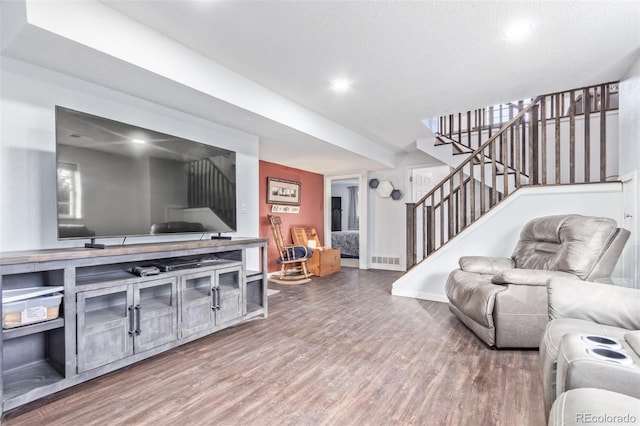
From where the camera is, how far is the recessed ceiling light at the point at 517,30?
2.24 metres

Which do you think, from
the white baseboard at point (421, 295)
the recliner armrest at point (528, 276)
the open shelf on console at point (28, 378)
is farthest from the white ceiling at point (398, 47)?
the white baseboard at point (421, 295)

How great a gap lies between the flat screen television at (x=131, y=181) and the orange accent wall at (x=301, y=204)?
7.60 feet

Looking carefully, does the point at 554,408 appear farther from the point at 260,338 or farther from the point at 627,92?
the point at 627,92

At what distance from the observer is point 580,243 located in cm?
265

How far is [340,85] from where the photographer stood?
10.5 feet

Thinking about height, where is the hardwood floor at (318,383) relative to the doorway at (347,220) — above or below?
below

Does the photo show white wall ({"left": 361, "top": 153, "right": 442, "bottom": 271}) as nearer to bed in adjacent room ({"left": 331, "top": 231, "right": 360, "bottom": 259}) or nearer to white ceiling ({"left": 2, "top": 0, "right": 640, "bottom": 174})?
bed in adjacent room ({"left": 331, "top": 231, "right": 360, "bottom": 259})

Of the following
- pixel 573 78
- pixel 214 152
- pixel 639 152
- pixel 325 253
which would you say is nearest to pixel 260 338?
pixel 214 152

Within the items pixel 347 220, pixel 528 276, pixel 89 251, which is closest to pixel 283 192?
pixel 89 251

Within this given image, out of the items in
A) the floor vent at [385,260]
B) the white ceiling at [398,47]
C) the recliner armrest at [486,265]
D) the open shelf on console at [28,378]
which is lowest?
the floor vent at [385,260]

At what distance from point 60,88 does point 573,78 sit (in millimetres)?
4420

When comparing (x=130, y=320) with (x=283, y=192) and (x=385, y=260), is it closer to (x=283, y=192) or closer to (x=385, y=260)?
(x=283, y=192)

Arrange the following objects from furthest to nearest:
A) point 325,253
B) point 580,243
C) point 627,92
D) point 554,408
Result: 1. point 325,253
2. point 627,92
3. point 580,243
4. point 554,408

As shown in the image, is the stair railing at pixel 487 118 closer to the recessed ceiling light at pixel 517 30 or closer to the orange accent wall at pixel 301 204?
the recessed ceiling light at pixel 517 30
